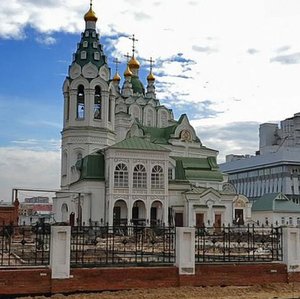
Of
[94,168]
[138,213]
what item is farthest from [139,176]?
[94,168]

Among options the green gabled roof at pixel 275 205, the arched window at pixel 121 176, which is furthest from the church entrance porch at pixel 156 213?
the green gabled roof at pixel 275 205

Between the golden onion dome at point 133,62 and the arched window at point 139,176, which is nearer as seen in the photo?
the arched window at point 139,176

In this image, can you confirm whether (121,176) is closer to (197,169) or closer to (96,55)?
(197,169)

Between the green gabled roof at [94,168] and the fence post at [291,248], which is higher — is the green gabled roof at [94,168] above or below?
above

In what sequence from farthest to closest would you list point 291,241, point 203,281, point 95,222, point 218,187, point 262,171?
point 262,171 < point 218,187 < point 95,222 < point 291,241 < point 203,281

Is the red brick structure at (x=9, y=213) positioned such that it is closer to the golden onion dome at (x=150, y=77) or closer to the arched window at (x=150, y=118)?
the arched window at (x=150, y=118)

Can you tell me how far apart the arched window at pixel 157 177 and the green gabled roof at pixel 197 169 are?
13.7ft

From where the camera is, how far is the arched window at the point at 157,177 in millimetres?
50938

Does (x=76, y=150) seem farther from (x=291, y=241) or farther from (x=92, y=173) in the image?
(x=291, y=241)

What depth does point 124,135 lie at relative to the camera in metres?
67.7

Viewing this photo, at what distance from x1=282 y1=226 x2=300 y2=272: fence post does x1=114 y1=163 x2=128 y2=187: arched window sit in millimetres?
31089

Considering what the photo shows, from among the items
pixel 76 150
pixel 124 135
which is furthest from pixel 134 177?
pixel 124 135

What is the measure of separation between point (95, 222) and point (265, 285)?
106 ft

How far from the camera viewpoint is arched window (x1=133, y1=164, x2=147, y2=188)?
1973 inches
